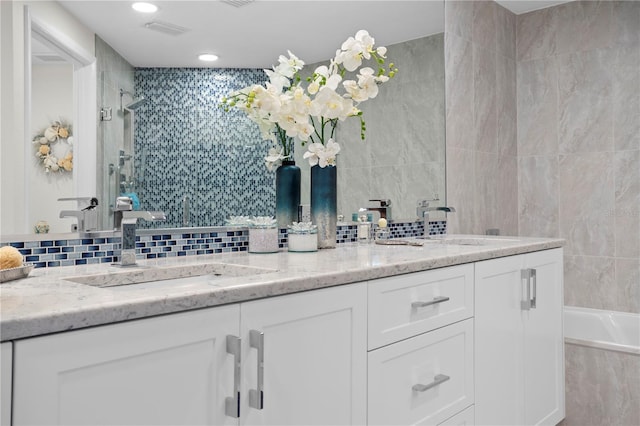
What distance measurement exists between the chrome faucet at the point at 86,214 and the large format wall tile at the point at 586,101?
3.10 metres

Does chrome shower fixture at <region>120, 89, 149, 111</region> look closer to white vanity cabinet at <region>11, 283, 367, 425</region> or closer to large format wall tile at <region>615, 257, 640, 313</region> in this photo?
white vanity cabinet at <region>11, 283, 367, 425</region>

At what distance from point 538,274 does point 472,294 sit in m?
0.55

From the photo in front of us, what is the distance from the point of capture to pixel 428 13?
8.87ft

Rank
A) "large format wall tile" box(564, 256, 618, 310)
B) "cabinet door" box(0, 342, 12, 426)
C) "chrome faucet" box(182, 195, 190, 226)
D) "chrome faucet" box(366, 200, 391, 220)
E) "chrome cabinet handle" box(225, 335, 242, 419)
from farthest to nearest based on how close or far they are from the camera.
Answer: "large format wall tile" box(564, 256, 618, 310) < "chrome faucet" box(366, 200, 391, 220) < "chrome faucet" box(182, 195, 190, 226) < "chrome cabinet handle" box(225, 335, 242, 419) < "cabinet door" box(0, 342, 12, 426)

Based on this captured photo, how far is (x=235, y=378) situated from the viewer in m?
1.05

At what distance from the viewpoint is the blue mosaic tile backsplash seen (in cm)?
134

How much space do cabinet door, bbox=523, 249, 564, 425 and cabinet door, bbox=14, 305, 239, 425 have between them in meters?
1.50

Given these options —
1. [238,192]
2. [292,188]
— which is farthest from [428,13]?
[238,192]

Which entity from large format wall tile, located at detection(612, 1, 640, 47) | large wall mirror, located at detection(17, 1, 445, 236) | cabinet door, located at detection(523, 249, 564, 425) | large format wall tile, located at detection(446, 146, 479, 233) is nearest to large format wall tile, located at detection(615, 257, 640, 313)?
large format wall tile, located at detection(446, 146, 479, 233)

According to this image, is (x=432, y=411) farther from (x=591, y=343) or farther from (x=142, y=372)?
(x=591, y=343)

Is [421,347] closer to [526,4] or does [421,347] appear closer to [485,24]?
[485,24]

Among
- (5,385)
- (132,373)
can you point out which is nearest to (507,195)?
(132,373)

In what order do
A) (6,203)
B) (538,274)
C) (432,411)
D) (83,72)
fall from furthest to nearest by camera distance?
(538,274) → (432,411) → (83,72) → (6,203)

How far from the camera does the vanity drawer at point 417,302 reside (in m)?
1.42
